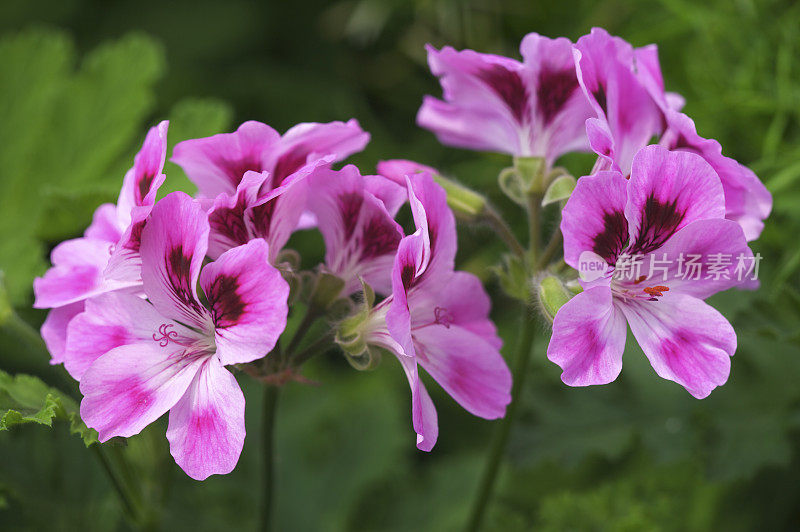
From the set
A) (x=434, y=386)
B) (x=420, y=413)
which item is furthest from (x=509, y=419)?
(x=434, y=386)

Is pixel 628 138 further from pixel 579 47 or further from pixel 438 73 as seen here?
pixel 438 73

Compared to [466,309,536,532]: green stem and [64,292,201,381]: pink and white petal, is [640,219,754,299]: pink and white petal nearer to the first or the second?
[466,309,536,532]: green stem

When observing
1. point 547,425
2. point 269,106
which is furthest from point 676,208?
point 269,106

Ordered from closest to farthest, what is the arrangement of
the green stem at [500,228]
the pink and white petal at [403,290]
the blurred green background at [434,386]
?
the pink and white petal at [403,290]
the green stem at [500,228]
the blurred green background at [434,386]

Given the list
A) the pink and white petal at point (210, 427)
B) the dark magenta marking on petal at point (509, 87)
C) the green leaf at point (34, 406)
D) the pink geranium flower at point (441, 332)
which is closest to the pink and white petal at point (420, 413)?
the pink geranium flower at point (441, 332)

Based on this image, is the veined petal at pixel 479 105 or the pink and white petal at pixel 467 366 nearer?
the pink and white petal at pixel 467 366

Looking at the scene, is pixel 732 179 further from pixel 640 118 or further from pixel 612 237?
pixel 612 237

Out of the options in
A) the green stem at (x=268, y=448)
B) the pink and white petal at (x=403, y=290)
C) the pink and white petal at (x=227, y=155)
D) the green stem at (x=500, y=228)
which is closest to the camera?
the pink and white petal at (x=403, y=290)

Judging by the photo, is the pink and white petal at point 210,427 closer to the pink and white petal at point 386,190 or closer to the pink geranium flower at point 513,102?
the pink and white petal at point 386,190
